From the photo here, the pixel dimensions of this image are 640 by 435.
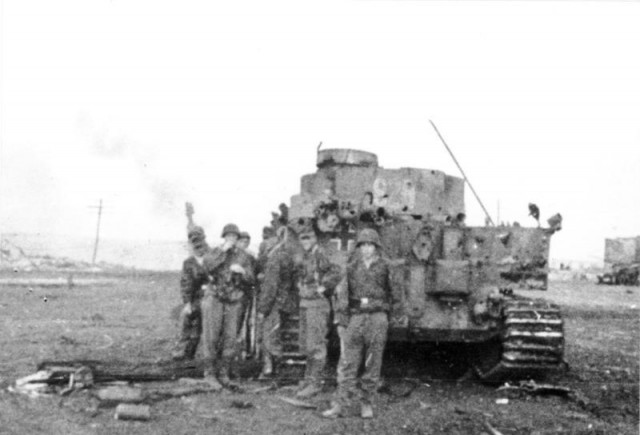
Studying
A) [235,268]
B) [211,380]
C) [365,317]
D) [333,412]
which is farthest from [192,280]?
[333,412]

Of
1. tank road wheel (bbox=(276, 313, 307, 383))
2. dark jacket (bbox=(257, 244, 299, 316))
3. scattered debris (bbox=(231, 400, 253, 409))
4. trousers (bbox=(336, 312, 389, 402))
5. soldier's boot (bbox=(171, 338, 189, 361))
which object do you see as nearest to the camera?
scattered debris (bbox=(231, 400, 253, 409))

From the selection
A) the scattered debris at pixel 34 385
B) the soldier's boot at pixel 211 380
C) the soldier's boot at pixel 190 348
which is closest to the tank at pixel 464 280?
the soldier's boot at pixel 211 380

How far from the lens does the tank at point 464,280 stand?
9.12 metres

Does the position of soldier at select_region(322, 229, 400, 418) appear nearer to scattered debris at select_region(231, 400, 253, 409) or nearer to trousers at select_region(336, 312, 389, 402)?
trousers at select_region(336, 312, 389, 402)

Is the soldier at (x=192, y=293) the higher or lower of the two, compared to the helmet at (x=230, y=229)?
lower

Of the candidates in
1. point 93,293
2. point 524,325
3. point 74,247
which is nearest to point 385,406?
point 524,325

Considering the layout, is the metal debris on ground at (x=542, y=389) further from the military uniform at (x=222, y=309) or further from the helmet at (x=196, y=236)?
the helmet at (x=196, y=236)

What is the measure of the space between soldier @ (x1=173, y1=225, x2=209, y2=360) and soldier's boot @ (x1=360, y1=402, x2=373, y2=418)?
351 centimetres

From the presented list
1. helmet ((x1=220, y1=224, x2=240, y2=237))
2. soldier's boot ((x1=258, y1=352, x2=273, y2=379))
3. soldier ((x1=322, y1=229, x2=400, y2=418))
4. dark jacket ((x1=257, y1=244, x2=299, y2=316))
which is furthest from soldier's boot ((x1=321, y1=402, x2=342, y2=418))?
helmet ((x1=220, y1=224, x2=240, y2=237))

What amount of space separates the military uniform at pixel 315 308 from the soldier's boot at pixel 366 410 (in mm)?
1101

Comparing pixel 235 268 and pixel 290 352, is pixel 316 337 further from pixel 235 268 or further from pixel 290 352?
pixel 235 268

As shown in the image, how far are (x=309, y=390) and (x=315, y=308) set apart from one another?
1047mm

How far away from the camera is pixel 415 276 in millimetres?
10062

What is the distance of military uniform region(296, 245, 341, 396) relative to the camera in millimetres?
9047
